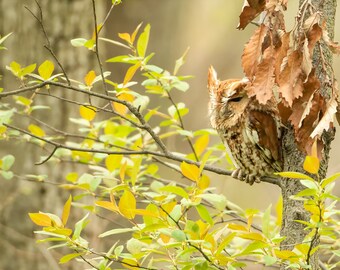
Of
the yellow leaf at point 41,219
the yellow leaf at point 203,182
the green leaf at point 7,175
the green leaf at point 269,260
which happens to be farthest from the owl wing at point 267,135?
the green leaf at point 7,175

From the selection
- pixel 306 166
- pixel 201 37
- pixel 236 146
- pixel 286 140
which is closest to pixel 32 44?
pixel 236 146

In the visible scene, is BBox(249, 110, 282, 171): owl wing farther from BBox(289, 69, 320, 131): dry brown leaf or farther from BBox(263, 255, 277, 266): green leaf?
BBox(263, 255, 277, 266): green leaf

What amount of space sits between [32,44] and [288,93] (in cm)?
254

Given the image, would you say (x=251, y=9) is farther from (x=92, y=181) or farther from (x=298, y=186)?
(x=92, y=181)

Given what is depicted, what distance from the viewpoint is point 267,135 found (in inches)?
78.2

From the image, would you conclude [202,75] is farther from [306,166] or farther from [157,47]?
[306,166]

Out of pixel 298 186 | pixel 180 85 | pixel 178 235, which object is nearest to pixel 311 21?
pixel 298 186

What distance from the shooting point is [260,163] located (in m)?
2.16

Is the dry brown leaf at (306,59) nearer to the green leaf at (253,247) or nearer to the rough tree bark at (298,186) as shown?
the rough tree bark at (298,186)

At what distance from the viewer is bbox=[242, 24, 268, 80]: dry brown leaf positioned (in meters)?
1.60

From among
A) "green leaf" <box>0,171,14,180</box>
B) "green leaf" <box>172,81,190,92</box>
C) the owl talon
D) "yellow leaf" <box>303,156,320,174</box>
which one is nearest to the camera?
"yellow leaf" <box>303,156,320,174</box>

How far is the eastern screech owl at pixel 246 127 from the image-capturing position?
1.99 meters

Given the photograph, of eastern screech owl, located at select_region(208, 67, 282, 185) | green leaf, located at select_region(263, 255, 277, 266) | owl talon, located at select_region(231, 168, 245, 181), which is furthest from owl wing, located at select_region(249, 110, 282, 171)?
green leaf, located at select_region(263, 255, 277, 266)

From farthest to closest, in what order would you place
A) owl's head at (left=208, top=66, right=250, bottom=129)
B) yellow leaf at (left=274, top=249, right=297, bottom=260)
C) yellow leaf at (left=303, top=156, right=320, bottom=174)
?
owl's head at (left=208, top=66, right=250, bottom=129) < yellow leaf at (left=274, top=249, right=297, bottom=260) < yellow leaf at (left=303, top=156, right=320, bottom=174)
